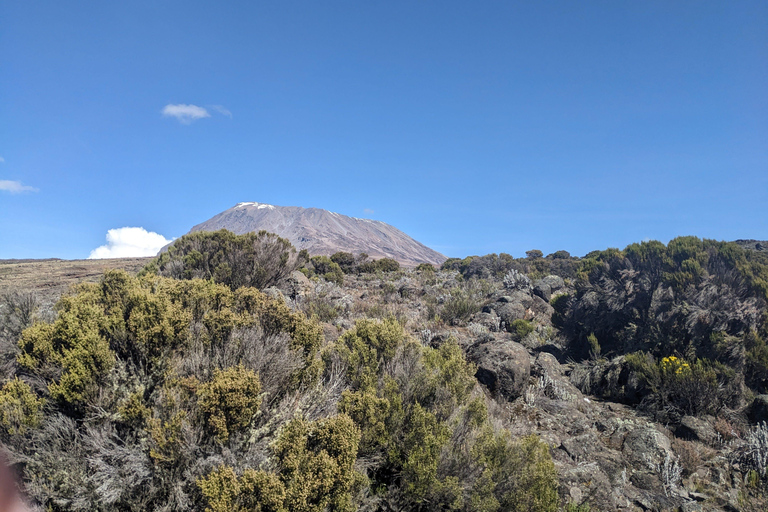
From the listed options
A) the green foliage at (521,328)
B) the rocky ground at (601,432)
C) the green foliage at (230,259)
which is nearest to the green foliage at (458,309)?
the rocky ground at (601,432)

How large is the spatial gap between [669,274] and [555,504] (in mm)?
8257

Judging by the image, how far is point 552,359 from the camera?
8.80m

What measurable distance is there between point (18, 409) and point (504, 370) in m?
7.03

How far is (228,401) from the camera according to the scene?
2.96 meters

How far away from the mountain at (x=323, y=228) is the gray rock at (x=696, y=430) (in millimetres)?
102191

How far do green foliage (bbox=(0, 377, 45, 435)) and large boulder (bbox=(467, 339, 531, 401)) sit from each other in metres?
6.64

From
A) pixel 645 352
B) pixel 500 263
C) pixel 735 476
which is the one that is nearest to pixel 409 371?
pixel 735 476

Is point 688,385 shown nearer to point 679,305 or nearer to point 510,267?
point 679,305

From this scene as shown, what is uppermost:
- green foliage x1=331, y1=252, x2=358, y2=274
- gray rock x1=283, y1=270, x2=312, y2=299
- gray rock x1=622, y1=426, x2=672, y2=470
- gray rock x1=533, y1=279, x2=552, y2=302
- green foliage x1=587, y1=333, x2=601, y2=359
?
green foliage x1=331, y1=252, x2=358, y2=274

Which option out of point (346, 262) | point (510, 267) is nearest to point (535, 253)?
point (510, 267)

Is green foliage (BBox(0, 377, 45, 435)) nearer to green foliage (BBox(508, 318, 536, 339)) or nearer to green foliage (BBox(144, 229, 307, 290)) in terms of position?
green foliage (BBox(144, 229, 307, 290))

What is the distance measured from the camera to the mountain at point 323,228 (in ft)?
398

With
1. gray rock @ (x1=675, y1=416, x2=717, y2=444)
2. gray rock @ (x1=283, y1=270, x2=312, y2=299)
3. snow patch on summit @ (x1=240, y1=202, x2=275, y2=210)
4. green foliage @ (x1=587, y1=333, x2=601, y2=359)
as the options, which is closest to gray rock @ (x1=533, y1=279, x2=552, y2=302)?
green foliage @ (x1=587, y1=333, x2=601, y2=359)

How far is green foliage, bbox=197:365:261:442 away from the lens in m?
2.96
